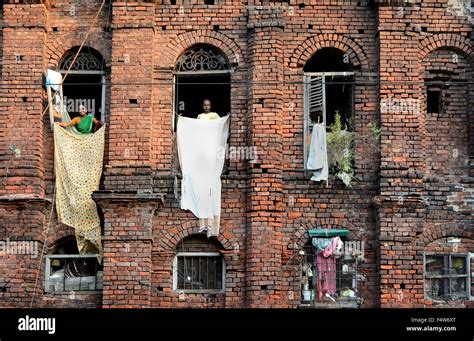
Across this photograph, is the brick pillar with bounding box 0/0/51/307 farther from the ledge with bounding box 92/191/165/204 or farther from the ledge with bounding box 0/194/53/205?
the ledge with bounding box 92/191/165/204

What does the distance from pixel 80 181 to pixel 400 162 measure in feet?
19.1

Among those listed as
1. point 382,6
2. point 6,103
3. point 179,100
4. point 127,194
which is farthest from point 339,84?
point 6,103

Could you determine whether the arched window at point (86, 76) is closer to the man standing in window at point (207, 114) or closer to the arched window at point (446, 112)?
the man standing in window at point (207, 114)

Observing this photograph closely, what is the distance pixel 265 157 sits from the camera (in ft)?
70.7

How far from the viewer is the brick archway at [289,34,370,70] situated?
22.2m

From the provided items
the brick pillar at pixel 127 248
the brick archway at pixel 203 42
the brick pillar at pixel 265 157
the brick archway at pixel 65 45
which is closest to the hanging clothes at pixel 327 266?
the brick pillar at pixel 265 157

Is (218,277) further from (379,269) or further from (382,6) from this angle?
(382,6)

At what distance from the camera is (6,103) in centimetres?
2195

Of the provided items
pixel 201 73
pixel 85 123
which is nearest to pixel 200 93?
pixel 201 73

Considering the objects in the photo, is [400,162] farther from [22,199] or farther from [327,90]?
[22,199]

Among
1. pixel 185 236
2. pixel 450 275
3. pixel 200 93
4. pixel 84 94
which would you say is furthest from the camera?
Result: pixel 200 93

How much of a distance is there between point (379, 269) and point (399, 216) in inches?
40.3

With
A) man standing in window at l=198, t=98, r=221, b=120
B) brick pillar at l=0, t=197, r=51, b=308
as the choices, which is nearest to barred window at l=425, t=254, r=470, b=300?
man standing in window at l=198, t=98, r=221, b=120
